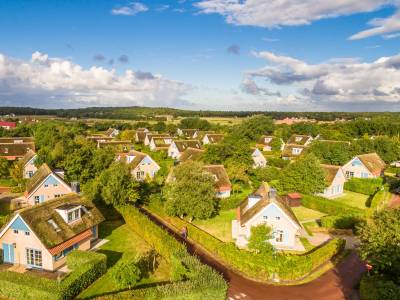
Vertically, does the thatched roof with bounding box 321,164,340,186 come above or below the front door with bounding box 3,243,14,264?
above

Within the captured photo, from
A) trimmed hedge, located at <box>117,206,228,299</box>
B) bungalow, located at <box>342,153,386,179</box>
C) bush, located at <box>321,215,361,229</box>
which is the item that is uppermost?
bungalow, located at <box>342,153,386,179</box>

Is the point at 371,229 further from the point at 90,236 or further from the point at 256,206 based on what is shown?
the point at 90,236

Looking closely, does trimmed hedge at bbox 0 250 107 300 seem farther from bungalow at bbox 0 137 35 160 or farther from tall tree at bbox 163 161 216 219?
bungalow at bbox 0 137 35 160

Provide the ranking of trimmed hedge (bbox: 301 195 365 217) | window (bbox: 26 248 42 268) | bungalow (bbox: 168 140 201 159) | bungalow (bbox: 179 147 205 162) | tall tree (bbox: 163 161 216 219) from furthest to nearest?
bungalow (bbox: 168 140 201 159) → bungalow (bbox: 179 147 205 162) → trimmed hedge (bbox: 301 195 365 217) → tall tree (bbox: 163 161 216 219) → window (bbox: 26 248 42 268)

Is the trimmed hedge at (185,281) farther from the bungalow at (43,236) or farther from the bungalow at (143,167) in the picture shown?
the bungalow at (143,167)

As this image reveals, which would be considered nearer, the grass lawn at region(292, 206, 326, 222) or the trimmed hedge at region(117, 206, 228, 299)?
the trimmed hedge at region(117, 206, 228, 299)

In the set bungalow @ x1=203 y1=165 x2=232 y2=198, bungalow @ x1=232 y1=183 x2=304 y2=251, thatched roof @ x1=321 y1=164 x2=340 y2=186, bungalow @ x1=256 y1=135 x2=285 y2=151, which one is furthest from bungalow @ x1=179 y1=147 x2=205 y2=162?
bungalow @ x1=256 y1=135 x2=285 y2=151

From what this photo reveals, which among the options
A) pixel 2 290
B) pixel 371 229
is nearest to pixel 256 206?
pixel 371 229

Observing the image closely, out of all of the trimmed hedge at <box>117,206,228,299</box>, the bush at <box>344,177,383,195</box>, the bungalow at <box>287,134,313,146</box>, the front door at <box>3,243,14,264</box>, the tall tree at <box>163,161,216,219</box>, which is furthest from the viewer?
the bungalow at <box>287,134,313,146</box>
